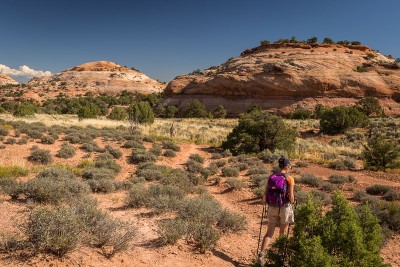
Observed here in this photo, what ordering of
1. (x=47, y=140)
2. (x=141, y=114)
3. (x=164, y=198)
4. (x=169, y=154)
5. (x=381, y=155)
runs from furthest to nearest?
(x=141, y=114) < (x=169, y=154) < (x=47, y=140) < (x=381, y=155) < (x=164, y=198)

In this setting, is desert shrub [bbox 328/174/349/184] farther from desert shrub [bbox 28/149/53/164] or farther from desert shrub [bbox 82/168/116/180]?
desert shrub [bbox 28/149/53/164]

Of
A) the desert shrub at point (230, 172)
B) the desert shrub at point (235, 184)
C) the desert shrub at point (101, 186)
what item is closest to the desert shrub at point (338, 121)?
the desert shrub at point (230, 172)

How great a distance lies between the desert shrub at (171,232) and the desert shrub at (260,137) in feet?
41.6

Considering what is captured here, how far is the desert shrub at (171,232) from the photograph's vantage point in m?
5.25

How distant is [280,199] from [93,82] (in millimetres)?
92913

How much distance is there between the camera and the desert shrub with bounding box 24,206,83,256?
13.0ft

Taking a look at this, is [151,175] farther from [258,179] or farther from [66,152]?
[66,152]

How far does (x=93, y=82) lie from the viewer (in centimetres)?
8938

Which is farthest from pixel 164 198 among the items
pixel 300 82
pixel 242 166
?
pixel 300 82

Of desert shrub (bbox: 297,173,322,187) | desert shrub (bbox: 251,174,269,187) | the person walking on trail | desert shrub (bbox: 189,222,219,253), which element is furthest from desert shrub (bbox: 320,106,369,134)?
desert shrub (bbox: 189,222,219,253)

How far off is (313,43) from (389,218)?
207 ft

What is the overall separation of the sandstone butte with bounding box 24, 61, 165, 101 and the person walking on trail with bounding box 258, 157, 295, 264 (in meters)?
74.1

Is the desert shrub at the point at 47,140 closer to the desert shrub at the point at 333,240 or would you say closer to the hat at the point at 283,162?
the hat at the point at 283,162

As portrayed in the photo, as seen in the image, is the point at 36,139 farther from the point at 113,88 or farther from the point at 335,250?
the point at 113,88
